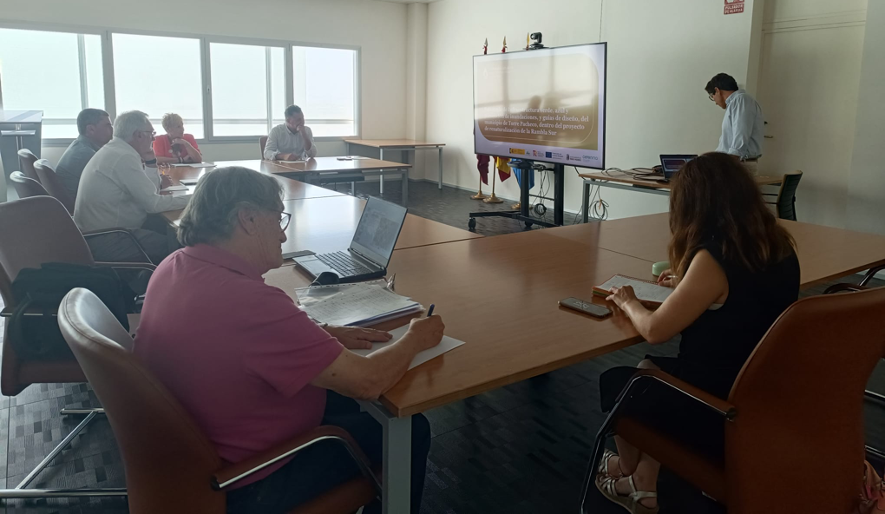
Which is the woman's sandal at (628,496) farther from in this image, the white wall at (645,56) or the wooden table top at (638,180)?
the white wall at (645,56)

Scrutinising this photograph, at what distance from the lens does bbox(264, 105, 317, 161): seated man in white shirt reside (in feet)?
20.7

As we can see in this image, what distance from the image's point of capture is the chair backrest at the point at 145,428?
102 centimetres

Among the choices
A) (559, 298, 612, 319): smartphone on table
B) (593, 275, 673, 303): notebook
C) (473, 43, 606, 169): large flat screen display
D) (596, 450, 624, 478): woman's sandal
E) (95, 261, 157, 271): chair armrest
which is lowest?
(596, 450, 624, 478): woman's sandal

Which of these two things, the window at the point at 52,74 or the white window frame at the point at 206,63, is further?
the white window frame at the point at 206,63

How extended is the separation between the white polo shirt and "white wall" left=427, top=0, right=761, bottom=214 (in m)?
4.84

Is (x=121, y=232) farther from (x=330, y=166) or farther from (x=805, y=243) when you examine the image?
(x=805, y=243)

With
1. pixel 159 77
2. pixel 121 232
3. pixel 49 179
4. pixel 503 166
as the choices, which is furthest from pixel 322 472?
pixel 159 77

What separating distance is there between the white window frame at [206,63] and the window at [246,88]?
83mm

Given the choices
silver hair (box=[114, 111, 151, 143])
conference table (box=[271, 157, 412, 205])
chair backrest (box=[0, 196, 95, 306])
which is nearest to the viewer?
chair backrest (box=[0, 196, 95, 306])

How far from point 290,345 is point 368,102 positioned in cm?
910

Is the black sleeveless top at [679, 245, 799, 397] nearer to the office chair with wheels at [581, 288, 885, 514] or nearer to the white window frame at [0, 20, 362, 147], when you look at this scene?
the office chair with wheels at [581, 288, 885, 514]

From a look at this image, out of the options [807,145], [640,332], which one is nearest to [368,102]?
[807,145]

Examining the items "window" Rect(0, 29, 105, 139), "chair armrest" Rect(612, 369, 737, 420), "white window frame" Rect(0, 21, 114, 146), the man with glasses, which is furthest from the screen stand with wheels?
"window" Rect(0, 29, 105, 139)

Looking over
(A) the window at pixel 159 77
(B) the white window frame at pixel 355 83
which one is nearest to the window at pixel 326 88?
(B) the white window frame at pixel 355 83
